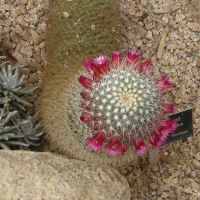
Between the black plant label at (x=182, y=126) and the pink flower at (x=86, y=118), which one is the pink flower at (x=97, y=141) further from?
the black plant label at (x=182, y=126)

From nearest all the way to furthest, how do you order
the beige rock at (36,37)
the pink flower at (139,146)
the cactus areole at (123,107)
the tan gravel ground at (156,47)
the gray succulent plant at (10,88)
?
the cactus areole at (123,107) → the pink flower at (139,146) → the gray succulent plant at (10,88) → the tan gravel ground at (156,47) → the beige rock at (36,37)

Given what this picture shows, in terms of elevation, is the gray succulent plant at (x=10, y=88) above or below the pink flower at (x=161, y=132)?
above

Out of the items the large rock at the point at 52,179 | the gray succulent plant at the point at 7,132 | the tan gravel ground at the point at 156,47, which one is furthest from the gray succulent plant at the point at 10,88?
the large rock at the point at 52,179

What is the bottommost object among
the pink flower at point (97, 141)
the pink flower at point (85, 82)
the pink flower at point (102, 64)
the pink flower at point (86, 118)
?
the pink flower at point (97, 141)

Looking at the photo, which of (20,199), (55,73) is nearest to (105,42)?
(55,73)

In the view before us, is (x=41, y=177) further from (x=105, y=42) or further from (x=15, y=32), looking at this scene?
(x=15, y=32)

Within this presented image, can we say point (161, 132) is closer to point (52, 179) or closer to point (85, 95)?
point (85, 95)
